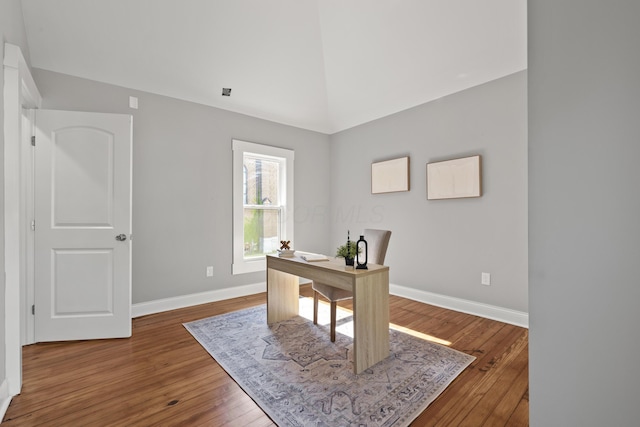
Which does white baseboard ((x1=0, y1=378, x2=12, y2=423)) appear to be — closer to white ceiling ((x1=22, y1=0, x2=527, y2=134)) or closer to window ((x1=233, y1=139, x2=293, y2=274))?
window ((x1=233, y1=139, x2=293, y2=274))

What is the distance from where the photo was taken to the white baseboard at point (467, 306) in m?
2.86

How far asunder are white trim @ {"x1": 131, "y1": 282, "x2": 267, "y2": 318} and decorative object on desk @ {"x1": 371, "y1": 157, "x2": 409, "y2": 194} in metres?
2.10

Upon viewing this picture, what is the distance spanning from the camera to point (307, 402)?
173 cm

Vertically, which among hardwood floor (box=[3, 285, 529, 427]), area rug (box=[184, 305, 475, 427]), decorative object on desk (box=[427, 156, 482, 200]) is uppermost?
decorative object on desk (box=[427, 156, 482, 200])

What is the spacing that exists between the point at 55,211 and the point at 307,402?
8.51 feet

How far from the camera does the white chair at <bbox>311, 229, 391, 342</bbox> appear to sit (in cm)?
241

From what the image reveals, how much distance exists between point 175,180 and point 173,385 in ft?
7.20

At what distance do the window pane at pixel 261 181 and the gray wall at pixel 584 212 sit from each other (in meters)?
3.46

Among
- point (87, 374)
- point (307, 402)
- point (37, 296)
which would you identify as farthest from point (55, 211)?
point (307, 402)

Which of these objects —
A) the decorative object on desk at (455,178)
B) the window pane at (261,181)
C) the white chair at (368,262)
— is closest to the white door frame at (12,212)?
the white chair at (368,262)

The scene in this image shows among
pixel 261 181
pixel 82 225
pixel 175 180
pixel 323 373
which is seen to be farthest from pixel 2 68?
pixel 323 373

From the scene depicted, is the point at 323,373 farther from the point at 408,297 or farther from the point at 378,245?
the point at 408,297

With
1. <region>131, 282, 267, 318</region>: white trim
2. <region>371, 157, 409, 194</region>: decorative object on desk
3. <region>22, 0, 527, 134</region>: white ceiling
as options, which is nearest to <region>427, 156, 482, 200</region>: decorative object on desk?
<region>371, 157, 409, 194</region>: decorative object on desk

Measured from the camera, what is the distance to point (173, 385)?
191 centimetres
